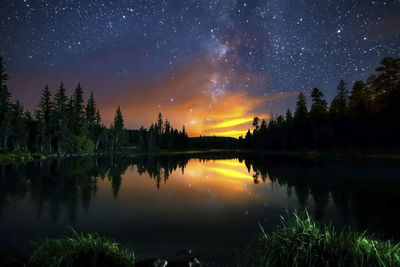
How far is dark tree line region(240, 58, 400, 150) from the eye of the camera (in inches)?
1548

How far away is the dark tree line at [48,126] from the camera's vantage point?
144 ft

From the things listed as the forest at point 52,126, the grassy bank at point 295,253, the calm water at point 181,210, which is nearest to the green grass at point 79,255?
the grassy bank at point 295,253

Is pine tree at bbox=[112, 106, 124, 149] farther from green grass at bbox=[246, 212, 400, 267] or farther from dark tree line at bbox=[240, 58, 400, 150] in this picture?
green grass at bbox=[246, 212, 400, 267]

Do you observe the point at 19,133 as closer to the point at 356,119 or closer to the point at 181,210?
the point at 181,210

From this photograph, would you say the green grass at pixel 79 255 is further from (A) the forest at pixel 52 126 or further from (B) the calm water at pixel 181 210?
(A) the forest at pixel 52 126

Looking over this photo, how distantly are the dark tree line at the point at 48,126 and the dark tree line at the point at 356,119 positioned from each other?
62.0 meters

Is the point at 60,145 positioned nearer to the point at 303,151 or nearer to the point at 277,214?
the point at 277,214

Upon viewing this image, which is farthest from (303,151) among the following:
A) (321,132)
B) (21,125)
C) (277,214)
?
A: (21,125)

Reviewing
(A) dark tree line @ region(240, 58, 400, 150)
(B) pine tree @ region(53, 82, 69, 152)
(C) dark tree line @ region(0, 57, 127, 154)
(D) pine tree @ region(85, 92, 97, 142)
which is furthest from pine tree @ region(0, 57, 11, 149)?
(A) dark tree line @ region(240, 58, 400, 150)

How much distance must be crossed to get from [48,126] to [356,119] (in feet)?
235

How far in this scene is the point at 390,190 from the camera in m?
14.2

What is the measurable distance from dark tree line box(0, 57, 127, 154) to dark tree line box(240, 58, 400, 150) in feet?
203

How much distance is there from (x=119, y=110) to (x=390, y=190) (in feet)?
276

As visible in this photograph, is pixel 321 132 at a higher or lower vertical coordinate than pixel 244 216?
higher
